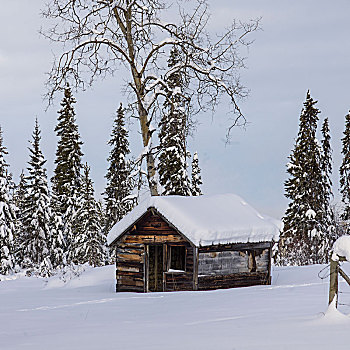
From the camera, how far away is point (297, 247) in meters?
36.4

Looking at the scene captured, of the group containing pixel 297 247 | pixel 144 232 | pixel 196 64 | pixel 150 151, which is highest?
pixel 196 64

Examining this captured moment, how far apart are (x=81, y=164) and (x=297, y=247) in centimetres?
1926

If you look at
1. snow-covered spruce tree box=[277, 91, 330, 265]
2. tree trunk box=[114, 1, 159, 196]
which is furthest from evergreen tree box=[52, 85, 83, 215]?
tree trunk box=[114, 1, 159, 196]

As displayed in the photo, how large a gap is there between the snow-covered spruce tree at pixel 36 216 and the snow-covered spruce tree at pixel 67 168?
2705mm

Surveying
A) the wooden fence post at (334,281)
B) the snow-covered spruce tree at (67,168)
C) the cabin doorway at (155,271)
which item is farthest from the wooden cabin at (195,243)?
the snow-covered spruce tree at (67,168)

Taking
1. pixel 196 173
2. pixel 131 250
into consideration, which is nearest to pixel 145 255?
pixel 131 250

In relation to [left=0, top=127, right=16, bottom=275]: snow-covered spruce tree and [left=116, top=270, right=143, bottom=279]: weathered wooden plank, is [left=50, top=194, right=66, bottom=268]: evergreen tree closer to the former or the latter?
[left=0, top=127, right=16, bottom=275]: snow-covered spruce tree

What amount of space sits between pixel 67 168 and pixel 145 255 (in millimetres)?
25031

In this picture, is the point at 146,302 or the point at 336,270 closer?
the point at 336,270

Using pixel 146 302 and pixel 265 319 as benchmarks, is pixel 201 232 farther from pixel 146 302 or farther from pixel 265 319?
pixel 265 319

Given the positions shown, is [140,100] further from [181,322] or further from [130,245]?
[181,322]

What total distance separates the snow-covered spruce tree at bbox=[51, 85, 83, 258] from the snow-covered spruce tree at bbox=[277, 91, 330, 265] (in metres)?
17.3

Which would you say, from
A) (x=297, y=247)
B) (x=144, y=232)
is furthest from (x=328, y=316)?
(x=297, y=247)

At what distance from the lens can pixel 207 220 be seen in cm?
1689
